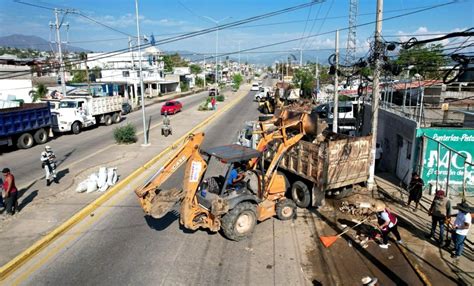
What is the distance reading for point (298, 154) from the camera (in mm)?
11062

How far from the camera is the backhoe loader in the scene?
827 centimetres

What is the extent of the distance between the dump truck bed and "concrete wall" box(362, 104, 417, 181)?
1735 mm

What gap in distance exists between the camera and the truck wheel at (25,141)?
1909 centimetres

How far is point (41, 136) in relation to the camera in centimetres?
2059

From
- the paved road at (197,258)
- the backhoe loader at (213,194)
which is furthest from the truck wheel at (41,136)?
the backhoe loader at (213,194)

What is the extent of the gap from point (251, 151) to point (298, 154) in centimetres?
275

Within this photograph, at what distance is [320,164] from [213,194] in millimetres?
3583

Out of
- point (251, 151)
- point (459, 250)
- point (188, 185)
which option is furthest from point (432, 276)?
point (188, 185)

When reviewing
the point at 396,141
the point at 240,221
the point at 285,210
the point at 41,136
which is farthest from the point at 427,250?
the point at 41,136

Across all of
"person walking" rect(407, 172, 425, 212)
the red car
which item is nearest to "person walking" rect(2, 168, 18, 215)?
"person walking" rect(407, 172, 425, 212)

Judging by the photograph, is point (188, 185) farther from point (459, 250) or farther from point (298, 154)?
point (459, 250)

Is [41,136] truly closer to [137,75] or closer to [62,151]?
[62,151]

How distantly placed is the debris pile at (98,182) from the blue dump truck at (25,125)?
8.87 meters

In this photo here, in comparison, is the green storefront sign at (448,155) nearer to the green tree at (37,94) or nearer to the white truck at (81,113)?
the white truck at (81,113)
